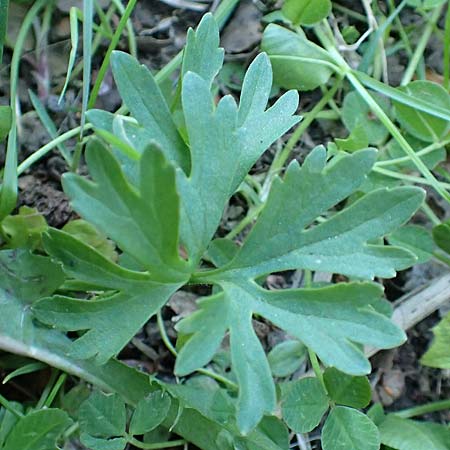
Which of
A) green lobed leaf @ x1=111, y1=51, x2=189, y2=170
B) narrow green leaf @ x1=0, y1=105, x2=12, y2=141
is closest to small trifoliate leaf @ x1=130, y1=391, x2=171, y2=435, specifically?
green lobed leaf @ x1=111, y1=51, x2=189, y2=170

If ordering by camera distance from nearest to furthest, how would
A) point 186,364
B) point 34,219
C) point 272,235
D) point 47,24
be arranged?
1. point 186,364
2. point 272,235
3. point 34,219
4. point 47,24

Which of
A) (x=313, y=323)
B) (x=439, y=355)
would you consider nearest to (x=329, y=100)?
(x=439, y=355)

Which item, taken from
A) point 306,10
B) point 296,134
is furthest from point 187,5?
point 296,134

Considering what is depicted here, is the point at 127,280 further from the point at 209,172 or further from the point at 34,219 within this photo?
the point at 34,219

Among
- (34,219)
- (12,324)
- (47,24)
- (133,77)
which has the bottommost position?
(12,324)

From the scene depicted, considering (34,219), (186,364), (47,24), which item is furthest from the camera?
(47,24)

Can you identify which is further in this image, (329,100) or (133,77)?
(329,100)

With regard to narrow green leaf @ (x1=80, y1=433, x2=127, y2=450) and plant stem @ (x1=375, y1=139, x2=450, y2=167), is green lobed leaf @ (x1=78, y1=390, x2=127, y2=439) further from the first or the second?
plant stem @ (x1=375, y1=139, x2=450, y2=167)

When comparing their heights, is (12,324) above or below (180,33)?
below
